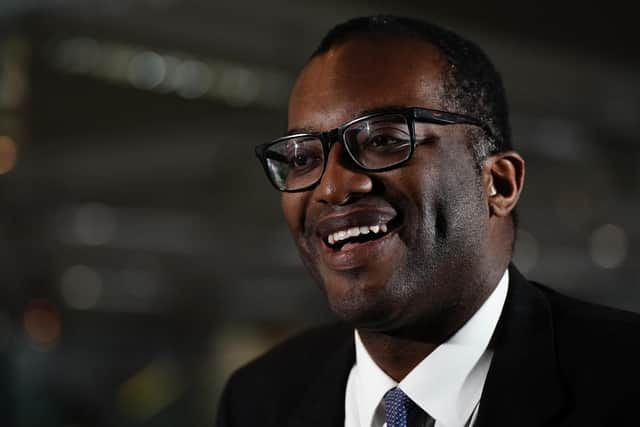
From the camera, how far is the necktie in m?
1.50

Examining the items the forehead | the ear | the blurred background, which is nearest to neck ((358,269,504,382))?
the ear

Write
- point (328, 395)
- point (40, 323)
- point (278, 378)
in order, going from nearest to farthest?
point (328, 395) < point (278, 378) < point (40, 323)

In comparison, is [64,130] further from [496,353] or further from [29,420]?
[496,353]

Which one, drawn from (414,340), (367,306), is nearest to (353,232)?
(367,306)

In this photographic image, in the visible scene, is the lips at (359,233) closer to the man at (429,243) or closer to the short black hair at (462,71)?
the man at (429,243)

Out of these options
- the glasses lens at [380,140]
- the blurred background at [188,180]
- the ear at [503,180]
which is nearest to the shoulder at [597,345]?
the ear at [503,180]

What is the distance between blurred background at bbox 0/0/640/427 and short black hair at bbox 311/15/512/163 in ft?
10.3

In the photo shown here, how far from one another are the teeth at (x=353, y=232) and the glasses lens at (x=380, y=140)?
0.10 meters

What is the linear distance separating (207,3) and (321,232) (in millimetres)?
3658

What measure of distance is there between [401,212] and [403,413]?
359 mm

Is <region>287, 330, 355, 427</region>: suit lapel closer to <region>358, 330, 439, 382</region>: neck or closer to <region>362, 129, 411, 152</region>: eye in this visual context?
<region>358, 330, 439, 382</region>: neck

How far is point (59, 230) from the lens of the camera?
965cm

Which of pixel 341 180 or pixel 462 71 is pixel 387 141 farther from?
pixel 462 71

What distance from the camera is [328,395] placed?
5.64 ft
